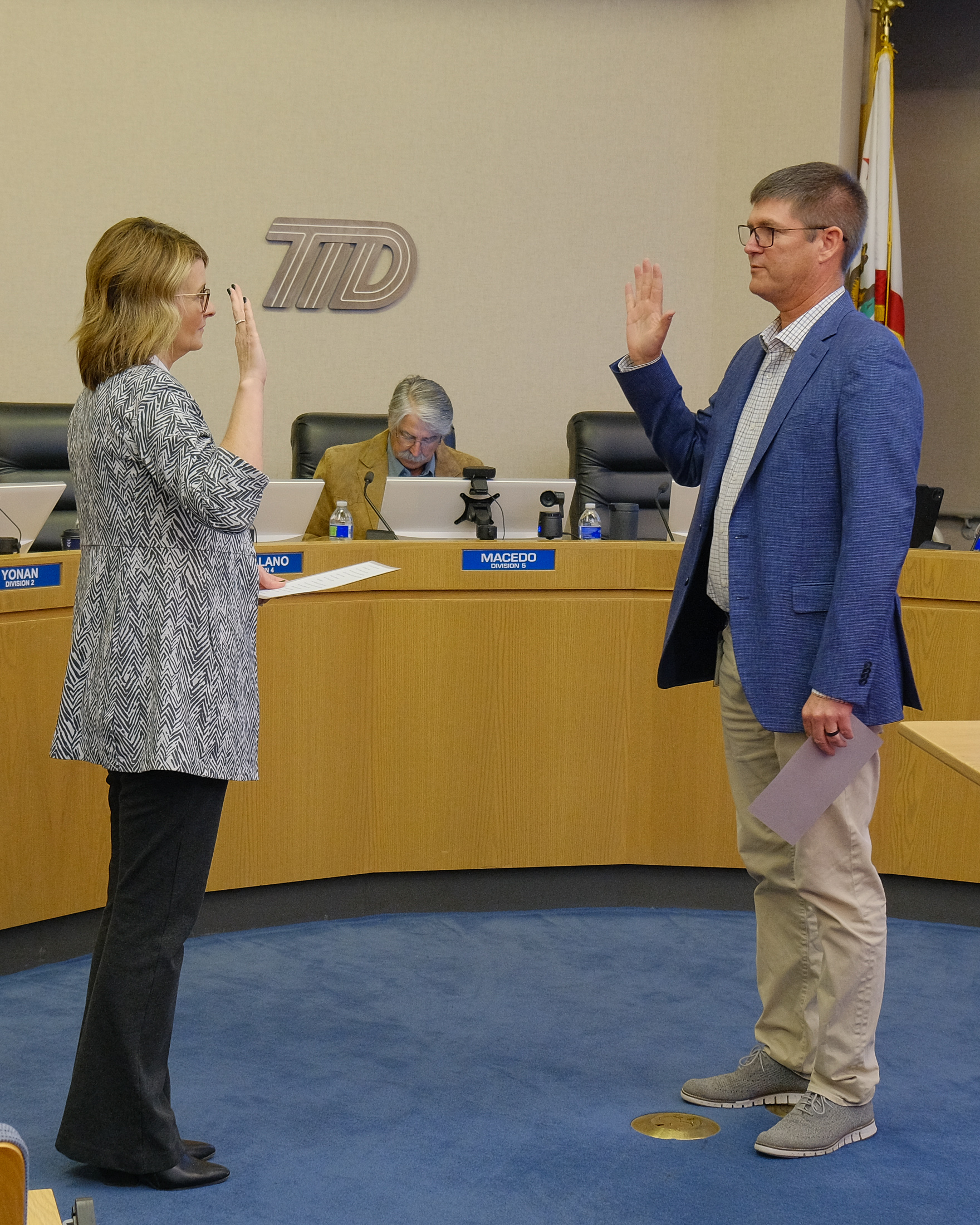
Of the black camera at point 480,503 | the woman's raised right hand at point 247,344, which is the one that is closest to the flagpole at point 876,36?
the black camera at point 480,503

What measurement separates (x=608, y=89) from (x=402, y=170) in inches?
37.7

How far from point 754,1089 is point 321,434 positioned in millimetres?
2817

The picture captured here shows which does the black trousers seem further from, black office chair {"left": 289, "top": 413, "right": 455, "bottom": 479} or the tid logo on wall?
the tid logo on wall

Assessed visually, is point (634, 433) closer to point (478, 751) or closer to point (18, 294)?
point (478, 751)

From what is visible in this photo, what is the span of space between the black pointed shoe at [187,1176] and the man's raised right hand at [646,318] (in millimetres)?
1534

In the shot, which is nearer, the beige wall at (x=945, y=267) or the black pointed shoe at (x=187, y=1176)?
the black pointed shoe at (x=187, y=1176)

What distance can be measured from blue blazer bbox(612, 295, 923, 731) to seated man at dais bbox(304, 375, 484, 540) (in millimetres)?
2026

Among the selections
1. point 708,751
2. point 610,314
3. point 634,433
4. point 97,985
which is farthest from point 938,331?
point 97,985

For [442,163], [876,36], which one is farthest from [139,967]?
[876,36]

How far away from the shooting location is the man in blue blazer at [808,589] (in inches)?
79.2

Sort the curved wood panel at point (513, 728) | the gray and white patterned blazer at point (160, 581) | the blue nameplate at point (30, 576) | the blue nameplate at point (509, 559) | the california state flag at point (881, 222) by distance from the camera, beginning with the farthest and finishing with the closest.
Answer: the california state flag at point (881, 222) → the blue nameplate at point (509, 559) → the curved wood panel at point (513, 728) → the blue nameplate at point (30, 576) → the gray and white patterned blazer at point (160, 581)

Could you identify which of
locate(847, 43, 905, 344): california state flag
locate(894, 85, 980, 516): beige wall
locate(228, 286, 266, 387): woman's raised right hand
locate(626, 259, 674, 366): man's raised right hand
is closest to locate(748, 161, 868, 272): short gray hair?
locate(626, 259, 674, 366): man's raised right hand

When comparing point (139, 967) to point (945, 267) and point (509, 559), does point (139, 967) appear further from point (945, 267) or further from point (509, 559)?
point (945, 267)

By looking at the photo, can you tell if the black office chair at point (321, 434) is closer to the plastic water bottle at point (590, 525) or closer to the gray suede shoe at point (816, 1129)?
the plastic water bottle at point (590, 525)
